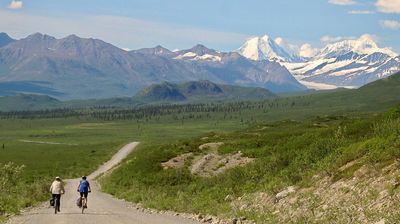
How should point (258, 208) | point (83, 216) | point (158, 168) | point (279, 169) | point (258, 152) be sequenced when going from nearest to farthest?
point (258, 208)
point (83, 216)
point (279, 169)
point (258, 152)
point (158, 168)

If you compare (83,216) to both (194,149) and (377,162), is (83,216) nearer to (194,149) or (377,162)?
(377,162)

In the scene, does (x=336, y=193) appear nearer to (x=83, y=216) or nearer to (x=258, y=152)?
(x=83, y=216)

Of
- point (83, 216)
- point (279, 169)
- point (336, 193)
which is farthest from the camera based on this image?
point (279, 169)

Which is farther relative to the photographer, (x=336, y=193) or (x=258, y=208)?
(x=258, y=208)

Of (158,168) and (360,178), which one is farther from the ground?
(360,178)

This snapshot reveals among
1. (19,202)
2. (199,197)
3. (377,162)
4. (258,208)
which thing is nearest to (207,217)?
(258,208)

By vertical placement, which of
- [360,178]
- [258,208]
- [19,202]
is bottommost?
[19,202]

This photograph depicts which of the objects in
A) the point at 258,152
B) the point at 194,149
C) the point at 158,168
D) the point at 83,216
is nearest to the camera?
the point at 83,216

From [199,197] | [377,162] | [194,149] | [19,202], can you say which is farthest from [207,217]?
[194,149]

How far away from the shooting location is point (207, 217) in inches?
1238

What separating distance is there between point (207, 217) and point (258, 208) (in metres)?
3.17

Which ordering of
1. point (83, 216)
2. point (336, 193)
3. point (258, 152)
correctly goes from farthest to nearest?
1. point (258, 152)
2. point (83, 216)
3. point (336, 193)

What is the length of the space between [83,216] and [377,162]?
1853cm

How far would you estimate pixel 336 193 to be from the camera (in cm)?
2677
